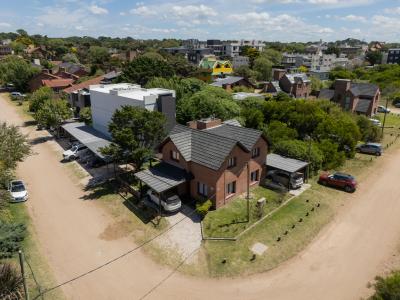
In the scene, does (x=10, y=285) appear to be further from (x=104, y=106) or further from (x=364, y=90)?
(x=364, y=90)

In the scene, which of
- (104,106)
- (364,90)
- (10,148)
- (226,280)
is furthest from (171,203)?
(364,90)

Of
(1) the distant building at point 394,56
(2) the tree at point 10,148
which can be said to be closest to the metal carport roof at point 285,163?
(2) the tree at point 10,148

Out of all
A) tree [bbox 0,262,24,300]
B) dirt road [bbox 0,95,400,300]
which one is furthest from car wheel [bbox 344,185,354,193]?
tree [bbox 0,262,24,300]

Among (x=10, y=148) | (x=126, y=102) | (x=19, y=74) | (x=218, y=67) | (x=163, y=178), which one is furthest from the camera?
(x=218, y=67)

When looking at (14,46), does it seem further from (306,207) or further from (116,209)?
(306,207)

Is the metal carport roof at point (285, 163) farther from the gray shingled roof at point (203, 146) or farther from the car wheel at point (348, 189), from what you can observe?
the gray shingled roof at point (203, 146)

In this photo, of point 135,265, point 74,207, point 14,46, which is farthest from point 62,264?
point 14,46
